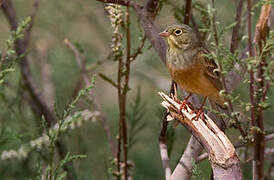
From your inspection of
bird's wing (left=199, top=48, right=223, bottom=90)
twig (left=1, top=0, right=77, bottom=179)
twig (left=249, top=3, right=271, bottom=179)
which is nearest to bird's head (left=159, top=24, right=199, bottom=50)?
bird's wing (left=199, top=48, right=223, bottom=90)

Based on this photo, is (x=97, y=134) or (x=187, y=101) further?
(x=97, y=134)

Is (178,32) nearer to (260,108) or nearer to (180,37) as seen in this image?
(180,37)

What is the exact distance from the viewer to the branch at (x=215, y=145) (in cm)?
197

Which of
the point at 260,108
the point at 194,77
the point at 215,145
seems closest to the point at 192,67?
the point at 194,77

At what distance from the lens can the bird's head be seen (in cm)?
282

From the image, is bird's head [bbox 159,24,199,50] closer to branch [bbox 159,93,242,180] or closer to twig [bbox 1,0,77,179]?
branch [bbox 159,93,242,180]

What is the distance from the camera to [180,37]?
2.87 metres

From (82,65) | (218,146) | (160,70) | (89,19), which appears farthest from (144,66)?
(218,146)

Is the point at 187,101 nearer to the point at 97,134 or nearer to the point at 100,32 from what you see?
the point at 97,134

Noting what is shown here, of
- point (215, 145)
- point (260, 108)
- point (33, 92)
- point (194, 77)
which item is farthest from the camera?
point (33, 92)

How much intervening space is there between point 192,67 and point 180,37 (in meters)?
0.17

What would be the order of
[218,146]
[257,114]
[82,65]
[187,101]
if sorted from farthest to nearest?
[82,65] → [187,101] → [218,146] → [257,114]

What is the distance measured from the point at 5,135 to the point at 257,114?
1482 mm

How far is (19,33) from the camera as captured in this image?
2.40 metres
